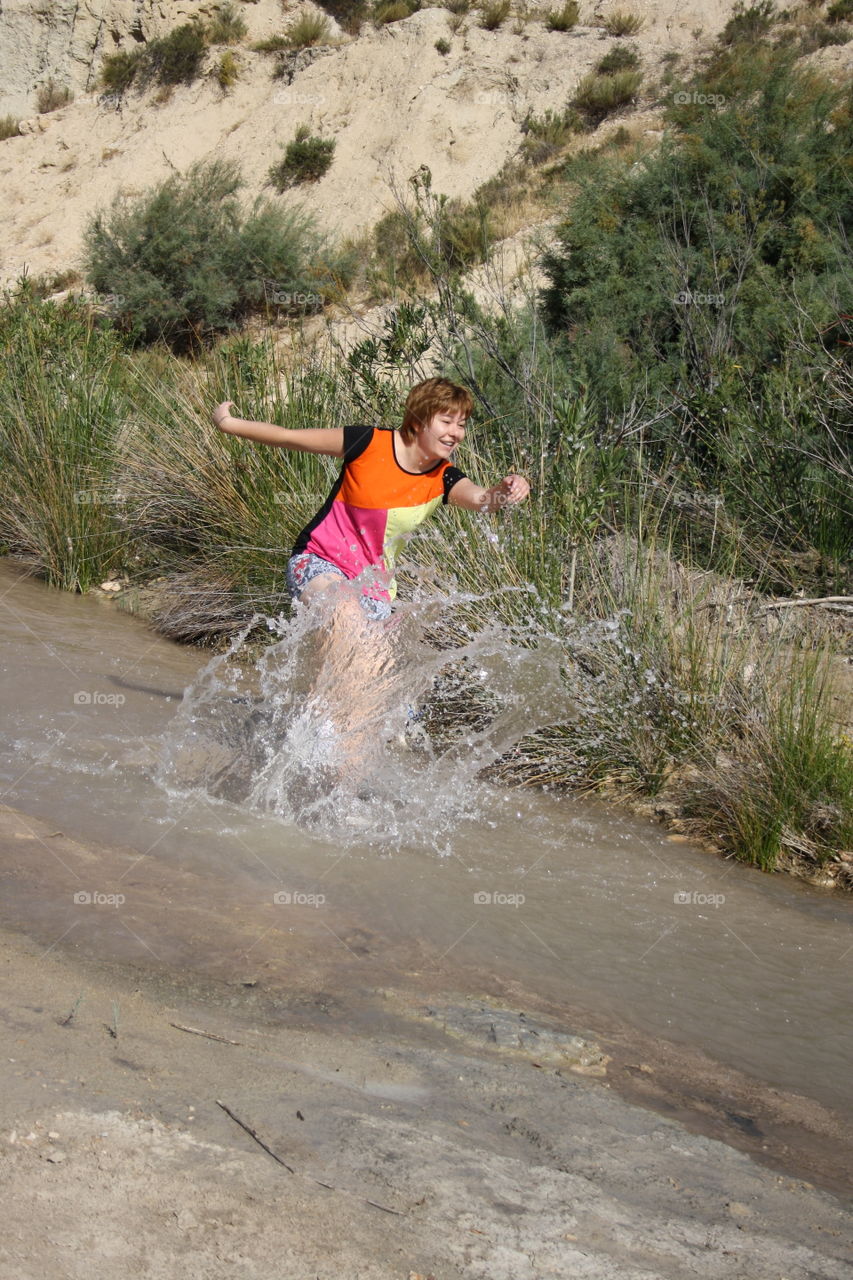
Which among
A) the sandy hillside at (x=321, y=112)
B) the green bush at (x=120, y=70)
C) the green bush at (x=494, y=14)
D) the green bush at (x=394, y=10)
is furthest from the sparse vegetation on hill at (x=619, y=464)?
the green bush at (x=120, y=70)

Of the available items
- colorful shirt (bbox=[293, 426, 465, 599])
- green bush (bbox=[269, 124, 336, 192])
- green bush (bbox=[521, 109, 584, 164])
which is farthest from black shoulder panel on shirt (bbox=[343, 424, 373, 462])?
green bush (bbox=[269, 124, 336, 192])

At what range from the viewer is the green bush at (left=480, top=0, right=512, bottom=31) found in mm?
27781

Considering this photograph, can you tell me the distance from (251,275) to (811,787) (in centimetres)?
1771

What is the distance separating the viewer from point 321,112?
89.8 ft

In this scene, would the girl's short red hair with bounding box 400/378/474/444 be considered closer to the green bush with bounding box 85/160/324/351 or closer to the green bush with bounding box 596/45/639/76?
the green bush with bounding box 85/160/324/351

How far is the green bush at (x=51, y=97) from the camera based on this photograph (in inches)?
1216

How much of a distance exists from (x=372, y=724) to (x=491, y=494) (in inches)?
42.0

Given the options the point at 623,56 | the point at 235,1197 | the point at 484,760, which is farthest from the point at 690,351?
the point at 623,56

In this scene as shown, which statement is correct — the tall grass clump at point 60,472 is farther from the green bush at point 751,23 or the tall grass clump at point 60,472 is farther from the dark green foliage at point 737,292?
the green bush at point 751,23

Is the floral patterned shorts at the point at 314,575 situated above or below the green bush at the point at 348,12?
below

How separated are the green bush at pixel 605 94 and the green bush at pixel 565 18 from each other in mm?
3306

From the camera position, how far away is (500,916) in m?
4.00

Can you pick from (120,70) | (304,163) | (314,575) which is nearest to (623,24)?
(304,163)

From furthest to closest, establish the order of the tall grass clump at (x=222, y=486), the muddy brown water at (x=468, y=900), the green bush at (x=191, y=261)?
1. the green bush at (x=191, y=261)
2. the tall grass clump at (x=222, y=486)
3. the muddy brown water at (x=468, y=900)
